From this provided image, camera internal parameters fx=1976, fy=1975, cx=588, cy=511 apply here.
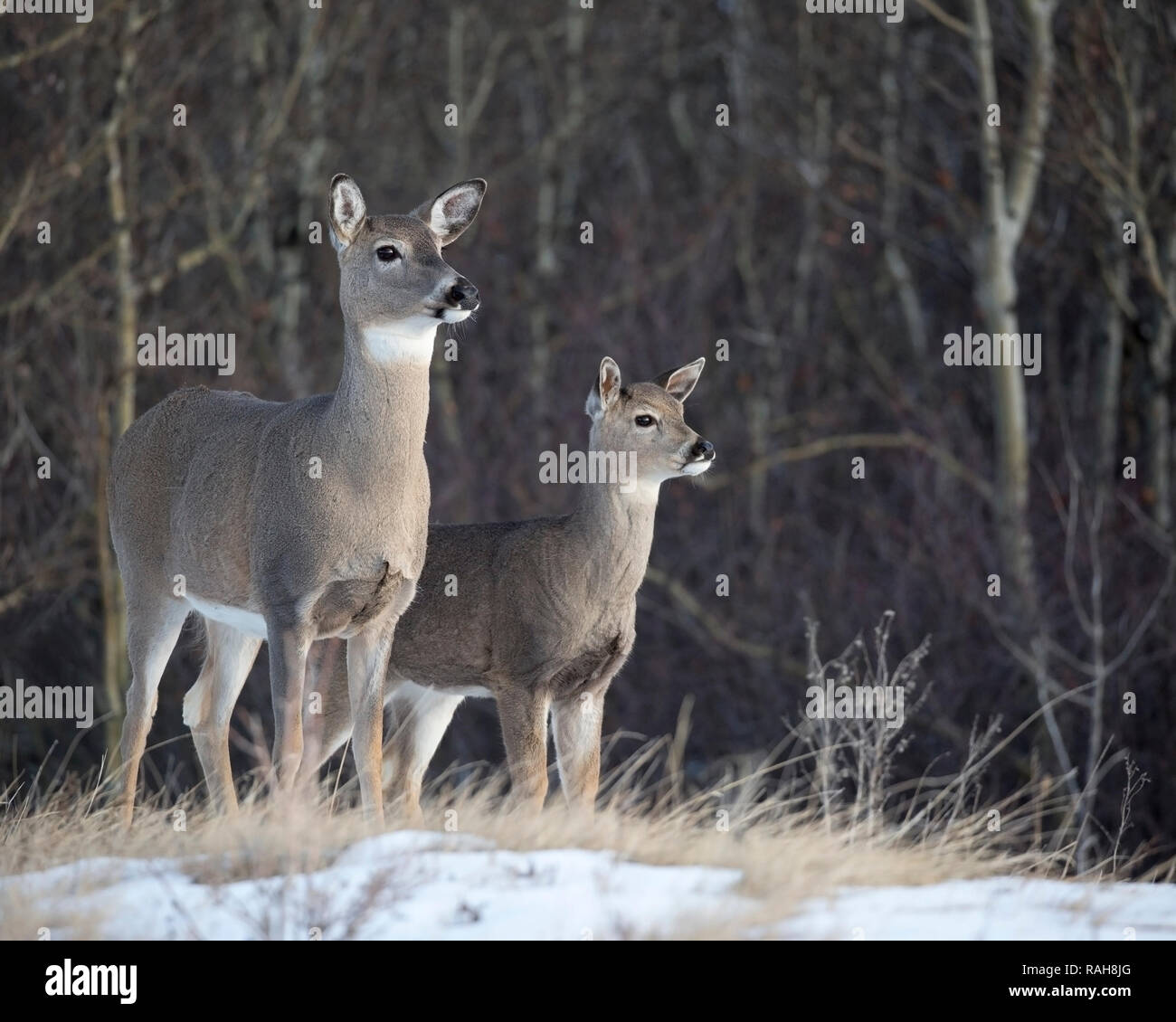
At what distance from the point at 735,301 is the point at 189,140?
354 inches

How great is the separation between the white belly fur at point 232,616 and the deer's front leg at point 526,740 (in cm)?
120

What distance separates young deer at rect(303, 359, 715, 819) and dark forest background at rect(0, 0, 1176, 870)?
4826 mm

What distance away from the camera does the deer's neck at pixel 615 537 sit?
9.31 meters

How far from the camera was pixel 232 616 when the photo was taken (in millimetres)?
8867

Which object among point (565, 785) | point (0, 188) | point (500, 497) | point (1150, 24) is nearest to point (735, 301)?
point (500, 497)

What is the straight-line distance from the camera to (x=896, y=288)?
25.7 metres

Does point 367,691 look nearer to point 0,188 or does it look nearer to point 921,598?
point 0,188

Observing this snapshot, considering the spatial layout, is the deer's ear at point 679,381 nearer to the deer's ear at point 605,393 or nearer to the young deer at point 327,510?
the deer's ear at point 605,393

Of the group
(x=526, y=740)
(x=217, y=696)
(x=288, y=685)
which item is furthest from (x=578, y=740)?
(x=217, y=696)

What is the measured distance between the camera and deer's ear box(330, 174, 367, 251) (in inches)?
335
